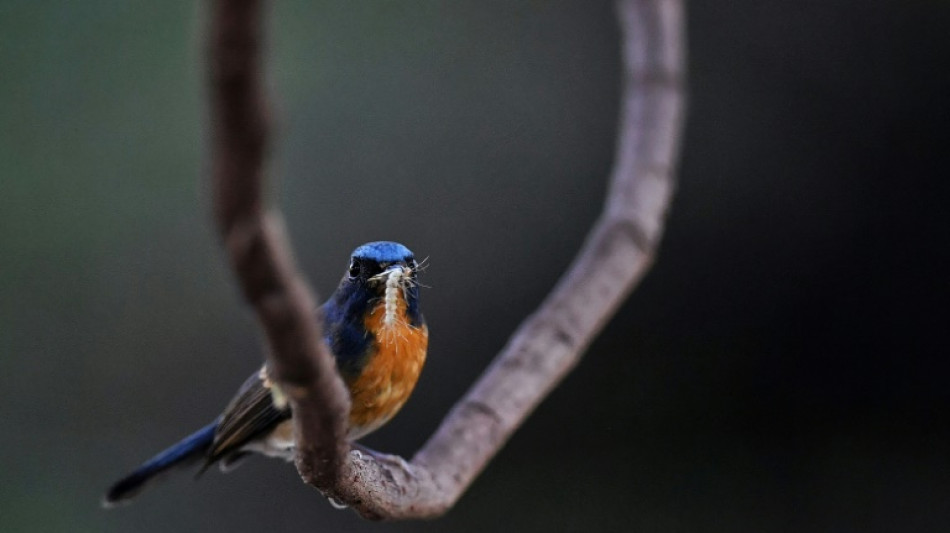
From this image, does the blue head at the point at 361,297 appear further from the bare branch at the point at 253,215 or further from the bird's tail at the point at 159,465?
the bare branch at the point at 253,215

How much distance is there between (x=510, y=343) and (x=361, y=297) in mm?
583

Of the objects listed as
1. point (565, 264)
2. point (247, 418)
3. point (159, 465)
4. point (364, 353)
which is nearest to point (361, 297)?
point (364, 353)

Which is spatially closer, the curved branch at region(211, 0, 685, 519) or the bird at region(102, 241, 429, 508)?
the curved branch at region(211, 0, 685, 519)

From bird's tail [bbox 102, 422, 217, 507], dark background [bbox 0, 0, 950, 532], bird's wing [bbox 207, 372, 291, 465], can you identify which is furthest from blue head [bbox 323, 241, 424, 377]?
dark background [bbox 0, 0, 950, 532]

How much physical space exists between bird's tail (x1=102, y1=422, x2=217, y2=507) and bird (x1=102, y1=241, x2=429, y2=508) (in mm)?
261

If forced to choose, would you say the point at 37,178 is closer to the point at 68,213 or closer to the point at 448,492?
the point at 68,213

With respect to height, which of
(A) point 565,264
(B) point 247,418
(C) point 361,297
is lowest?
(B) point 247,418

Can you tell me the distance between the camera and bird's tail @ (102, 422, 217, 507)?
2.86 meters

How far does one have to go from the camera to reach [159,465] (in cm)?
288

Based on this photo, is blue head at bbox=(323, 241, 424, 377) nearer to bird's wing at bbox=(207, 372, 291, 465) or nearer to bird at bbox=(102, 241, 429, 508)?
bird at bbox=(102, 241, 429, 508)

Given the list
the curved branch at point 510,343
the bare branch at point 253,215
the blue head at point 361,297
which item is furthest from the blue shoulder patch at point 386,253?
the bare branch at point 253,215

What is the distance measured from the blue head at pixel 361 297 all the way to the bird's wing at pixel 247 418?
0.20 m

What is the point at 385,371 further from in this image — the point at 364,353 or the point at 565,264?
the point at 565,264

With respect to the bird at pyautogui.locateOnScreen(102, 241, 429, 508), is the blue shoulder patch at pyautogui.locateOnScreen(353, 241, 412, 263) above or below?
above
